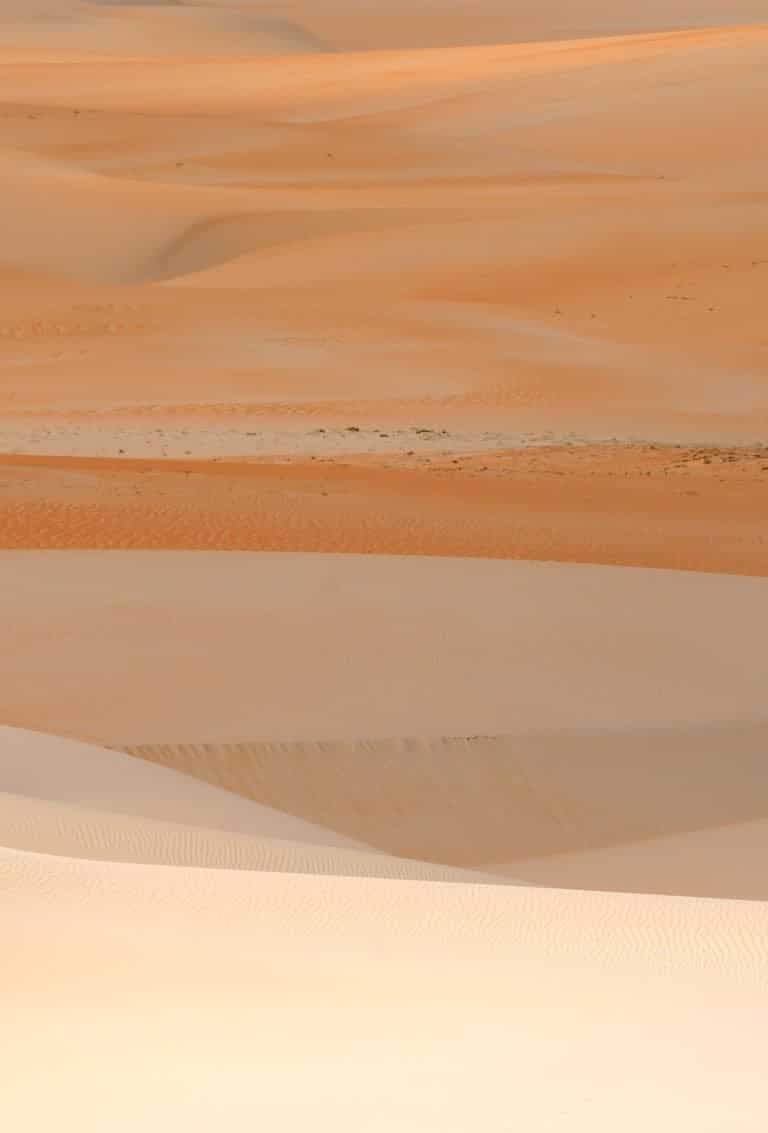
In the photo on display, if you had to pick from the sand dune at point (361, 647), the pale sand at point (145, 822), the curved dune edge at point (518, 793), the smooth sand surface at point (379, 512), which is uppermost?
the smooth sand surface at point (379, 512)

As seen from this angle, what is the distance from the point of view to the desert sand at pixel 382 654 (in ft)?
10.8

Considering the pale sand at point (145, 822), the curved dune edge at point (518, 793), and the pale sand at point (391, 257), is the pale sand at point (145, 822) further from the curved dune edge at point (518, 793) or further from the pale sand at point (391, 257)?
the pale sand at point (391, 257)

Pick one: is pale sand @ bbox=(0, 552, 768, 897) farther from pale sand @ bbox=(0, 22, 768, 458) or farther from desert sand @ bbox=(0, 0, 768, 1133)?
pale sand @ bbox=(0, 22, 768, 458)

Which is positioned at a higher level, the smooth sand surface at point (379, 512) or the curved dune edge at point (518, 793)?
the smooth sand surface at point (379, 512)

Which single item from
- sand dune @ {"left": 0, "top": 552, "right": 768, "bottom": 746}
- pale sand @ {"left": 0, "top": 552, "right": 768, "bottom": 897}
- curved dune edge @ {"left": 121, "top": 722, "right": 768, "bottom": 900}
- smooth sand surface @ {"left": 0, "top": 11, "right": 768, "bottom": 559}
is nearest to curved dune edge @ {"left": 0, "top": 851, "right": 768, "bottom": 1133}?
pale sand @ {"left": 0, "top": 552, "right": 768, "bottom": 897}

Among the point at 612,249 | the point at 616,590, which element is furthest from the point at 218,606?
the point at 612,249

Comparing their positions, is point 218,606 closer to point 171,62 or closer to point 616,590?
point 616,590

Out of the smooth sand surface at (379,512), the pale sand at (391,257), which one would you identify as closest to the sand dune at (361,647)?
the smooth sand surface at (379,512)

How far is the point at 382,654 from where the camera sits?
936 cm

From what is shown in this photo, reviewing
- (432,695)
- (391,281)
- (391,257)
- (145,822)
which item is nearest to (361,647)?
(432,695)

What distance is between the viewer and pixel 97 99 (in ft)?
143

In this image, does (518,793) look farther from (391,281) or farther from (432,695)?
(391,281)

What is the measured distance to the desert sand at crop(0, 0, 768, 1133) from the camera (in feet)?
10.8

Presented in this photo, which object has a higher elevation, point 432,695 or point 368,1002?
point 432,695
